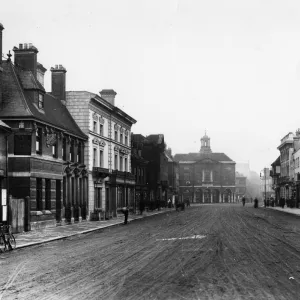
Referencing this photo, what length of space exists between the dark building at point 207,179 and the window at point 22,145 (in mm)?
111282

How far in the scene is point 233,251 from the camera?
18.5 m

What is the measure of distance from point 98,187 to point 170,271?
31.2 metres

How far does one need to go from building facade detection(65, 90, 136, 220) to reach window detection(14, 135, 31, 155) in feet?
37.1

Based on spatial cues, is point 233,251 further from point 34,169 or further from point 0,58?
point 0,58

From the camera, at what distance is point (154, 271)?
13875 mm

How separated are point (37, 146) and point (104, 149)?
49.4 ft

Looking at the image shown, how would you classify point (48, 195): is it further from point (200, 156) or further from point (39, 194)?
point (200, 156)

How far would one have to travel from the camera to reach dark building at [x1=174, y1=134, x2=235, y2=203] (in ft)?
465

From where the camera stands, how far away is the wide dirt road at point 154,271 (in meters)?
11.1

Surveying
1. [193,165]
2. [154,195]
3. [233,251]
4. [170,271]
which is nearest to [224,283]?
[170,271]

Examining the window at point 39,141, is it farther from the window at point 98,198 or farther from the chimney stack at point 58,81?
the window at point 98,198

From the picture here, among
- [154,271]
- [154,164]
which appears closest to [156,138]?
[154,164]

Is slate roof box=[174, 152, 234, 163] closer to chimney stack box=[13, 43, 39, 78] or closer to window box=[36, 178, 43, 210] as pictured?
chimney stack box=[13, 43, 39, 78]

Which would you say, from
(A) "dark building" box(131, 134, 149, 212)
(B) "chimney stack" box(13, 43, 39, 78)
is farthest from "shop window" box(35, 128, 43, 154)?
(A) "dark building" box(131, 134, 149, 212)
